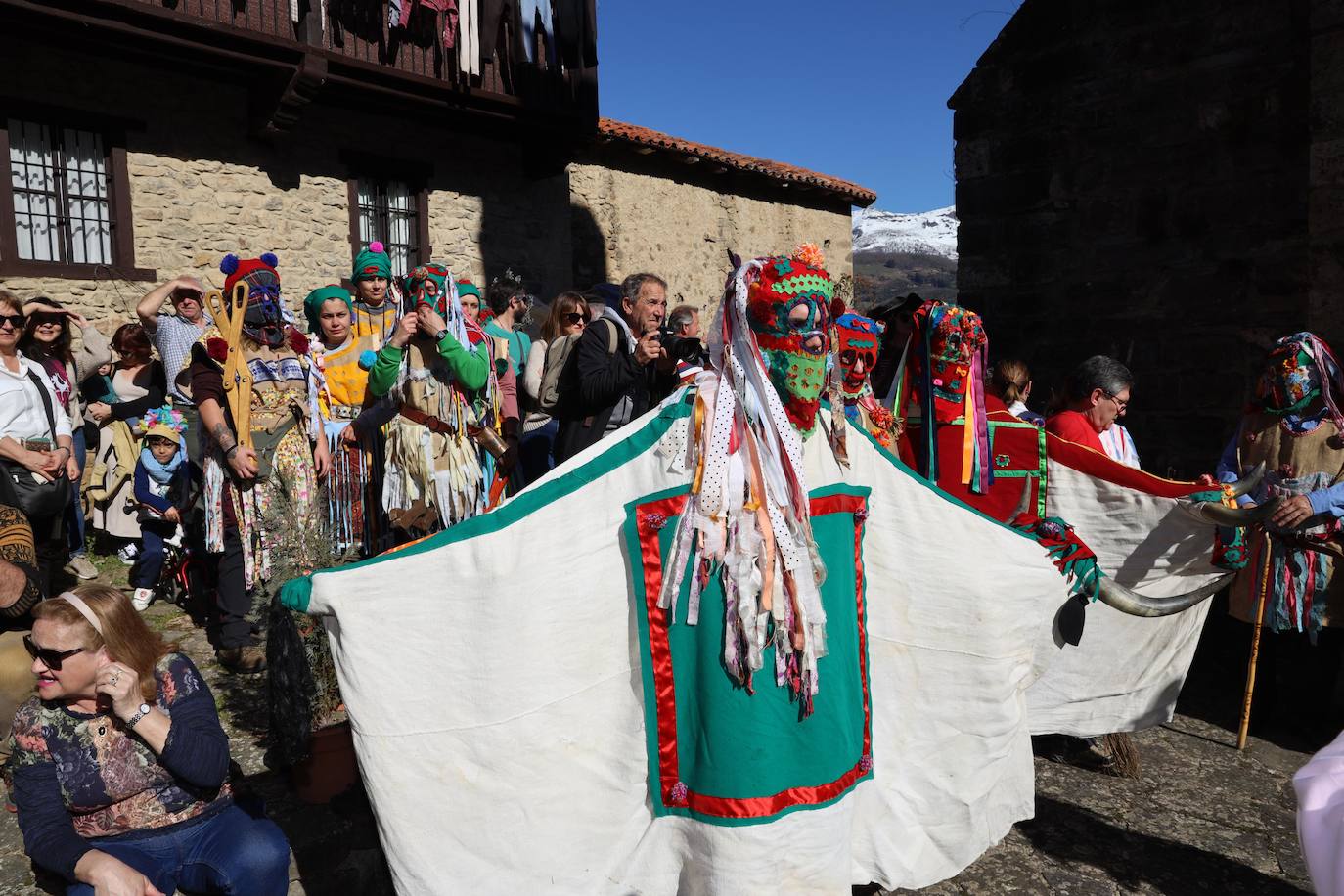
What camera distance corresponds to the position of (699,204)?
47.5 ft

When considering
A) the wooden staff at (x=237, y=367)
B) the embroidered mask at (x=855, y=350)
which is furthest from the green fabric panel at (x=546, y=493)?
the wooden staff at (x=237, y=367)

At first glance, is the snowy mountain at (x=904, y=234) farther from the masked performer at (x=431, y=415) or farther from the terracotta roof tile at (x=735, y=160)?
the masked performer at (x=431, y=415)

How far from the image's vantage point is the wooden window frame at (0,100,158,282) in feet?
26.1

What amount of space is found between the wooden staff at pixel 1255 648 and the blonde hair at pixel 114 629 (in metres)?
4.16

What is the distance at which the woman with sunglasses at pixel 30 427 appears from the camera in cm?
452

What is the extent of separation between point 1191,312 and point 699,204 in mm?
9381

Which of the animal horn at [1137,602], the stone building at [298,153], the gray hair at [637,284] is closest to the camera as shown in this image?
the animal horn at [1137,602]

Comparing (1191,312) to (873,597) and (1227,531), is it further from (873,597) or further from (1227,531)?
(873,597)

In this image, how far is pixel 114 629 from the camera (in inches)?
93.0

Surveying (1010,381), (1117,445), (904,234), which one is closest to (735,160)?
(1010,381)

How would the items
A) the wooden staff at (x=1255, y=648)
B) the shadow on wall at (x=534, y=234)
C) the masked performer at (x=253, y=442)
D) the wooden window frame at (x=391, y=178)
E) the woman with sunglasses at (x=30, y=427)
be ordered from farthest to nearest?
the shadow on wall at (x=534, y=234) < the wooden window frame at (x=391, y=178) < the woman with sunglasses at (x=30, y=427) < the masked performer at (x=253, y=442) < the wooden staff at (x=1255, y=648)

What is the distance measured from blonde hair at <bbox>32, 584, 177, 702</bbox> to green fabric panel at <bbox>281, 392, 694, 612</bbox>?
46cm

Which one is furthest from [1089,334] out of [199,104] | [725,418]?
[199,104]

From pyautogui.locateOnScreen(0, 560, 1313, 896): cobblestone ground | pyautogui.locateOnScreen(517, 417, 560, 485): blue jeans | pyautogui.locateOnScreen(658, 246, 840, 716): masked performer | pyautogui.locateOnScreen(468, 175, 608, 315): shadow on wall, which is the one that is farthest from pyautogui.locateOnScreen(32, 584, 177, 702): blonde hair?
pyautogui.locateOnScreen(468, 175, 608, 315): shadow on wall
